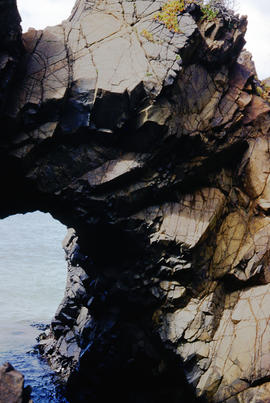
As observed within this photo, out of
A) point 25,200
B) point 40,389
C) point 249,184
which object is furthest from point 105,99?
point 40,389

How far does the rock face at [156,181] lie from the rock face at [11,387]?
13.5ft

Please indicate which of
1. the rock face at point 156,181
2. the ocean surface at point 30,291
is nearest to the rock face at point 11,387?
the rock face at point 156,181

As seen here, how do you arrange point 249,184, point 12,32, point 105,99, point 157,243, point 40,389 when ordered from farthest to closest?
point 40,389
point 249,184
point 157,243
point 105,99
point 12,32

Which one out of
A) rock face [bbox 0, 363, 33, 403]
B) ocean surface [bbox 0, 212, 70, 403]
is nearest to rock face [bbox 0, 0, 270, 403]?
ocean surface [bbox 0, 212, 70, 403]

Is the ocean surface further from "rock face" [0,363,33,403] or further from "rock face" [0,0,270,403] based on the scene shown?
"rock face" [0,363,33,403]

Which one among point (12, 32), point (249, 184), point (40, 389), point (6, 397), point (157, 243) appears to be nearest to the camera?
point (6, 397)

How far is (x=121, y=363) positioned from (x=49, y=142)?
7.27 meters

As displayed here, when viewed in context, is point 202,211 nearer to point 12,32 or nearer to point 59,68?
point 59,68

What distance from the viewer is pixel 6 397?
6.41m

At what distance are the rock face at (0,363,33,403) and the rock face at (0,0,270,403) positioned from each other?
411 centimetres

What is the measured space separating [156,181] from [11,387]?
6203mm

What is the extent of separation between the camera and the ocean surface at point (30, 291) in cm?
1393

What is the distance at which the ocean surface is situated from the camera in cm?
1393

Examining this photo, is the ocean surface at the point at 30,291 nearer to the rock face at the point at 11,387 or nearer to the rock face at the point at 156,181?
the rock face at the point at 156,181
